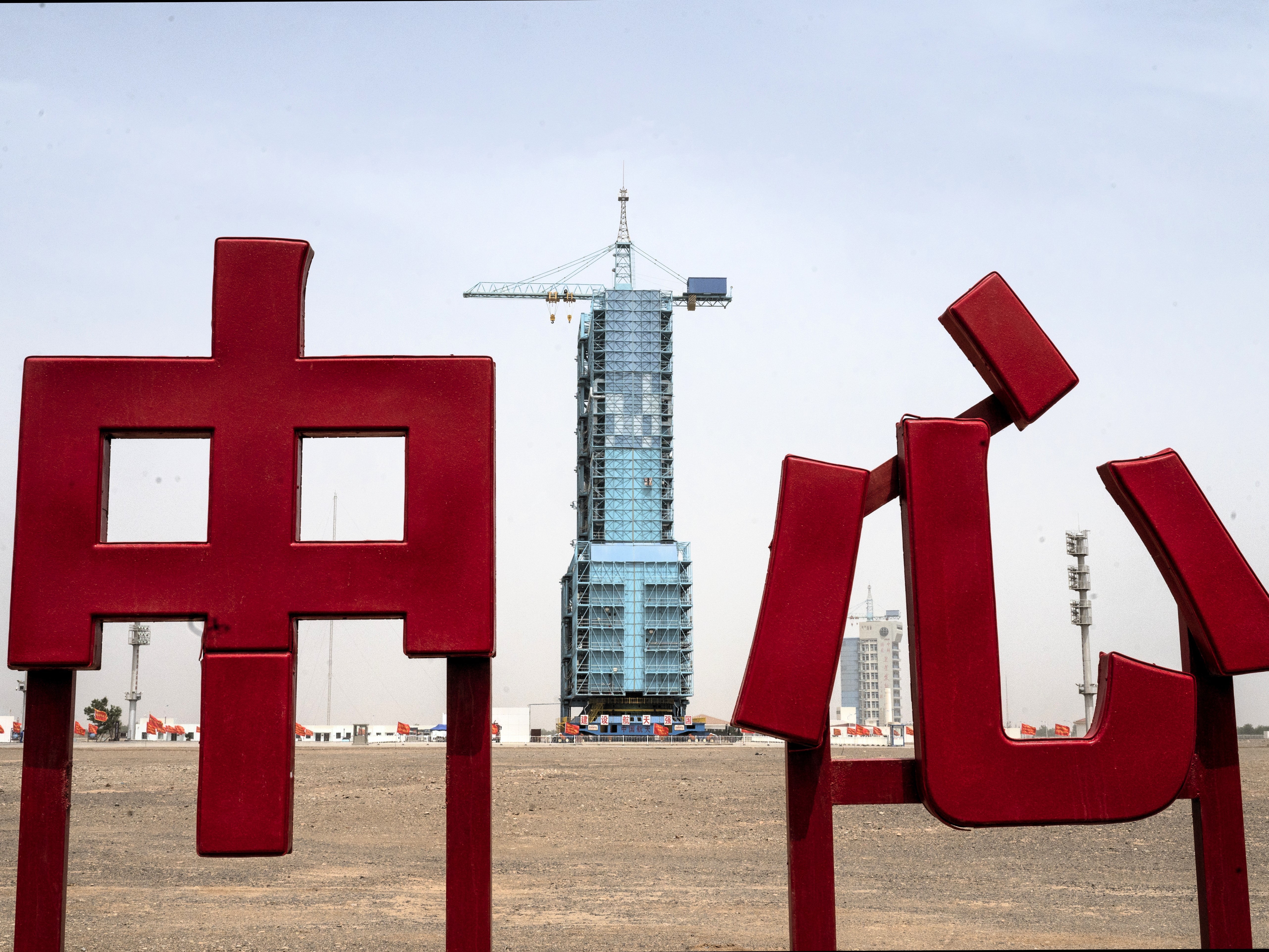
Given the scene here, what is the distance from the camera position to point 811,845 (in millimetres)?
7590

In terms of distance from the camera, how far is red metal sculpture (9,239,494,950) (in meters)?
7.51

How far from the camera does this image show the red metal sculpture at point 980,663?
7539mm

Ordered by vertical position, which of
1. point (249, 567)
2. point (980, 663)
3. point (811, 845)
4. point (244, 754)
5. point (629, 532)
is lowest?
point (811, 845)

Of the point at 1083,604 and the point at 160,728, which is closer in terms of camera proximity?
the point at 1083,604

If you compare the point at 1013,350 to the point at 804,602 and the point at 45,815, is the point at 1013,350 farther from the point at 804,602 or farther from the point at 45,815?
the point at 45,815

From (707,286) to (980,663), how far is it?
11007 cm

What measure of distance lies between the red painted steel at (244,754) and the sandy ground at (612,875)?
8728 mm

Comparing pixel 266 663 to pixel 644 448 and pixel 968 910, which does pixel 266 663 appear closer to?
pixel 968 910

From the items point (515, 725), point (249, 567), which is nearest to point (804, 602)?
point (249, 567)

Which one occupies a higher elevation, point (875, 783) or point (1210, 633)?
point (1210, 633)

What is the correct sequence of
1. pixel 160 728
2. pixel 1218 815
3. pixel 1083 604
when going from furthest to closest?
pixel 160 728
pixel 1083 604
pixel 1218 815

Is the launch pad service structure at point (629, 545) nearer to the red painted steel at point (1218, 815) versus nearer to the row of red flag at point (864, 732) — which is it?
the row of red flag at point (864, 732)

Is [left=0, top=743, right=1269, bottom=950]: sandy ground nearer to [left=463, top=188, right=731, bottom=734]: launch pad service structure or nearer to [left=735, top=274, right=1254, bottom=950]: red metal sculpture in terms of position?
[left=735, top=274, right=1254, bottom=950]: red metal sculpture

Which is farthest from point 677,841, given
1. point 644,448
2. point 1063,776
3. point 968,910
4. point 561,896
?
point 644,448
